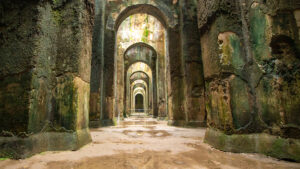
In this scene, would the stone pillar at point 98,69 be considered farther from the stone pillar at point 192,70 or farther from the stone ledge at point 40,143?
the stone pillar at point 192,70

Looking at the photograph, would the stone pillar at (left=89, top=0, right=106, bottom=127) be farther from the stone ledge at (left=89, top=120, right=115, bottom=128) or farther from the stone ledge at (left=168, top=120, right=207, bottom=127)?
the stone ledge at (left=168, top=120, right=207, bottom=127)

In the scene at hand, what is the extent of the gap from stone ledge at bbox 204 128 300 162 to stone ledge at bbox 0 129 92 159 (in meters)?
1.81

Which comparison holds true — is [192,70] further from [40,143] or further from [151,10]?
[40,143]

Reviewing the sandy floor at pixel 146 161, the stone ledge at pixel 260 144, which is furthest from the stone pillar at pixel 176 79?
the sandy floor at pixel 146 161

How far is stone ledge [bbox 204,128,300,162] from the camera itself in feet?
4.84

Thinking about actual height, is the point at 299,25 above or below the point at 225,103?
above

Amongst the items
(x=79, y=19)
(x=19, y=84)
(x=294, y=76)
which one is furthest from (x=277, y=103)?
(x=19, y=84)

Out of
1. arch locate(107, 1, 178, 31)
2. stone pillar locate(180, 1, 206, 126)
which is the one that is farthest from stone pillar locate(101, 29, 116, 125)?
stone pillar locate(180, 1, 206, 126)

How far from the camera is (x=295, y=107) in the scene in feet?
5.09

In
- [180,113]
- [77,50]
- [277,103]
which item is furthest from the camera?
[180,113]

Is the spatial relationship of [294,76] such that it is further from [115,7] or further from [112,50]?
[115,7]

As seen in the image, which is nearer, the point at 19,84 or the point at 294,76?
the point at 294,76

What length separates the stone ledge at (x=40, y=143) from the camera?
1.56 metres

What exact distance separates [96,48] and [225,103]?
440cm
